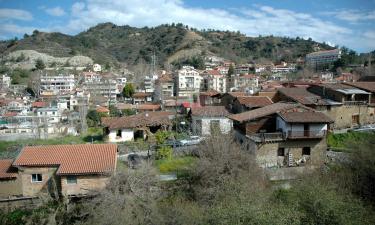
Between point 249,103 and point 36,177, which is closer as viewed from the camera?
point 36,177

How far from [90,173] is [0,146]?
2409 cm

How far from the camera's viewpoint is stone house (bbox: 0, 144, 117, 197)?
1994 centimetres

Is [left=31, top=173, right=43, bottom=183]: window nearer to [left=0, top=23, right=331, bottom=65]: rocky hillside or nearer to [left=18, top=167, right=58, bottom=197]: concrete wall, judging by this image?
[left=18, top=167, right=58, bottom=197]: concrete wall

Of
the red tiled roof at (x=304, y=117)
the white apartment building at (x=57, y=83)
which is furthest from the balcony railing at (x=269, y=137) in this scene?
the white apartment building at (x=57, y=83)

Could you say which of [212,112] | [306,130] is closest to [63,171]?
[306,130]

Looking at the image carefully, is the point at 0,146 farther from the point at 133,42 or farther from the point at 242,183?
the point at 133,42

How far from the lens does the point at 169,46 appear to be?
6033 inches

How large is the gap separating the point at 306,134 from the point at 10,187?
818 inches

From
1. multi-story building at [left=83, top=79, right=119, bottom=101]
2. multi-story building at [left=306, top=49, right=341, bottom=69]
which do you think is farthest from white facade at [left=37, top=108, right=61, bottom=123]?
multi-story building at [left=306, top=49, right=341, bottom=69]

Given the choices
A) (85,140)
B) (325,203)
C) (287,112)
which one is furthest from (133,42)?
(325,203)

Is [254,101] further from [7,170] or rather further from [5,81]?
[5,81]

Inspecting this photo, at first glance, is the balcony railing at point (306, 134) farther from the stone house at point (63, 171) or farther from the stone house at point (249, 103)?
the stone house at point (63, 171)

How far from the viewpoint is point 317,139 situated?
25.7m

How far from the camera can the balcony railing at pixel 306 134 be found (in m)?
25.2
